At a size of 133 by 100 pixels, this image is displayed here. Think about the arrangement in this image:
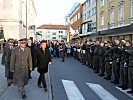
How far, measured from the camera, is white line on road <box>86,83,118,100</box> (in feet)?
33.9

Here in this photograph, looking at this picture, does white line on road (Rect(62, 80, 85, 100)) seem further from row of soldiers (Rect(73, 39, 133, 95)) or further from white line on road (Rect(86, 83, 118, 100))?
row of soldiers (Rect(73, 39, 133, 95))

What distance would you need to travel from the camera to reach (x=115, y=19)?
130ft

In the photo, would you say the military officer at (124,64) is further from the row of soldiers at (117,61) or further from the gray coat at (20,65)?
the gray coat at (20,65)

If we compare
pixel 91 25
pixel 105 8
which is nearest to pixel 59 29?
pixel 91 25

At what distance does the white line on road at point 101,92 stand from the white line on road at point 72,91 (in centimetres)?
64

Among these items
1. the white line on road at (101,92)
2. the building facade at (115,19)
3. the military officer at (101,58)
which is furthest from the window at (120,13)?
the white line on road at (101,92)

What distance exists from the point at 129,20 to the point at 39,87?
2340 cm

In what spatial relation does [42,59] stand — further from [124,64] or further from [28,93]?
[124,64]

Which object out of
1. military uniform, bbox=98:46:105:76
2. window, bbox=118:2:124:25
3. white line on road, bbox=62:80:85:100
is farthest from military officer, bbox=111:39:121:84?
window, bbox=118:2:124:25

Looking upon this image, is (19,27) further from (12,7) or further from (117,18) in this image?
(117,18)

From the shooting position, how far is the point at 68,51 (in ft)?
114

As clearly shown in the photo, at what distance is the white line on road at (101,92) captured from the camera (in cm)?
1033

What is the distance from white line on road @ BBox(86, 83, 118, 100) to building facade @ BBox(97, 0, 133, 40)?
18533 mm

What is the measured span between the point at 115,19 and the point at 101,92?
29.1 meters
